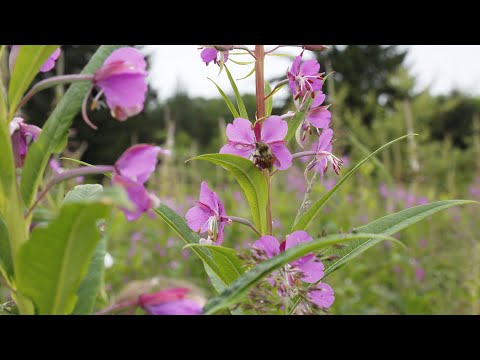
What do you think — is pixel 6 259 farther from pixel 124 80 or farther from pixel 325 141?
pixel 325 141

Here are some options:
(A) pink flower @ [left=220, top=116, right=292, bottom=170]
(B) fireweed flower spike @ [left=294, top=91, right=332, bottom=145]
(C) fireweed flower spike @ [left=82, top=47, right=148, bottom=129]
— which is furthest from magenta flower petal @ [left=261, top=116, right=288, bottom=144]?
(C) fireweed flower spike @ [left=82, top=47, right=148, bottom=129]

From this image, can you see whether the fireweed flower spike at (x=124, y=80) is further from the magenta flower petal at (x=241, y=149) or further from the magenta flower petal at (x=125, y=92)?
the magenta flower petal at (x=241, y=149)

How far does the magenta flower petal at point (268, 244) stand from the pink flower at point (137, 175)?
25 cm

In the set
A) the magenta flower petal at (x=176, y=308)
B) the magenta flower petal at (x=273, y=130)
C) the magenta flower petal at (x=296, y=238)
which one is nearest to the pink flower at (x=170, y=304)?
the magenta flower petal at (x=176, y=308)

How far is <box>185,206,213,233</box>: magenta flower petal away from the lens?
932 millimetres

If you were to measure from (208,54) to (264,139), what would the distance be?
222 mm

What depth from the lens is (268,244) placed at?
0.79 m

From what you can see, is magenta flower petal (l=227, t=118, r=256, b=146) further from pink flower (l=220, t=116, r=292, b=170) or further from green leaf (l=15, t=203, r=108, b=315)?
green leaf (l=15, t=203, r=108, b=315)

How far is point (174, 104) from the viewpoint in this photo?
22875 mm

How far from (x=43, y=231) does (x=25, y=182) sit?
0.35 ft

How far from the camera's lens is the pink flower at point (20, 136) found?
2.09 feet

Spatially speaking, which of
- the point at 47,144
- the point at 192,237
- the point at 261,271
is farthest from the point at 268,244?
the point at 47,144
